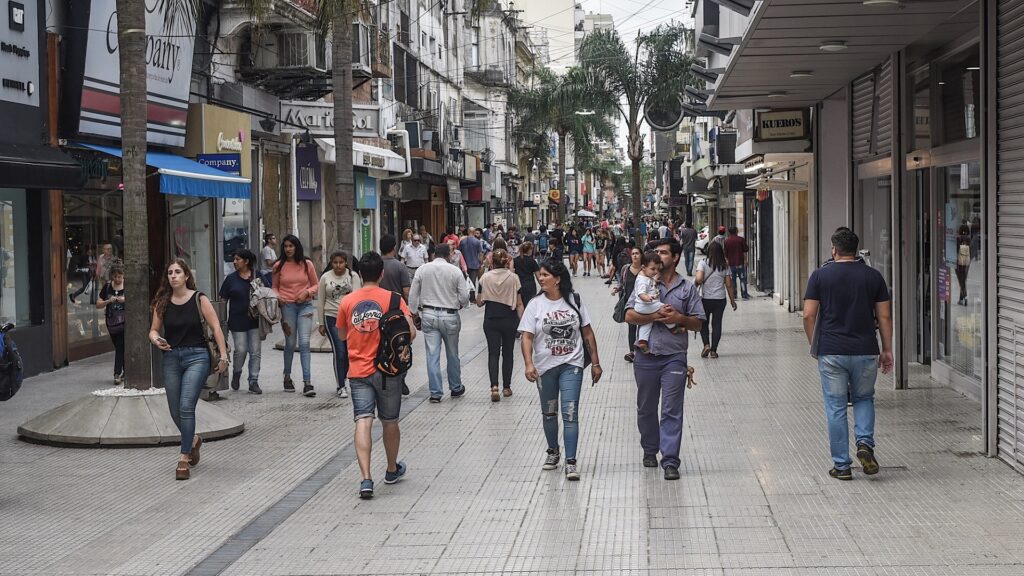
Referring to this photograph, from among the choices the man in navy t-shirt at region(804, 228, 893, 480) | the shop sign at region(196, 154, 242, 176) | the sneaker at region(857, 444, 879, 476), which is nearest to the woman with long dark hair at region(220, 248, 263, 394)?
the shop sign at region(196, 154, 242, 176)

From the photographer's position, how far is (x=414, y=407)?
41.2 ft

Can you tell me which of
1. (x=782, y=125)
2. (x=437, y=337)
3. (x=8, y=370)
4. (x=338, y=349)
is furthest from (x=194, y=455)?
(x=782, y=125)

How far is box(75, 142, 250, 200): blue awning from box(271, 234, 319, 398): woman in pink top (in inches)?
132

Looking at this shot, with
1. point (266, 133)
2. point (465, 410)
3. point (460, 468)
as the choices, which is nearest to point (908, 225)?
point (465, 410)

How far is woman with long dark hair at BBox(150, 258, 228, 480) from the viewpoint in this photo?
9.00 metres

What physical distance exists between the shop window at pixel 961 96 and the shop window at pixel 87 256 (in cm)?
1035

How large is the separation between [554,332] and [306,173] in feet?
65.6

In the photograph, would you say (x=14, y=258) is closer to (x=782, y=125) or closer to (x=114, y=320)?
(x=114, y=320)

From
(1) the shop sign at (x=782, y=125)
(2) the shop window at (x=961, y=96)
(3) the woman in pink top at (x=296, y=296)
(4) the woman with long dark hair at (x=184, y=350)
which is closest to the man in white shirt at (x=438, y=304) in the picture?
(3) the woman in pink top at (x=296, y=296)

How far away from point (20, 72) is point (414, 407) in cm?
625

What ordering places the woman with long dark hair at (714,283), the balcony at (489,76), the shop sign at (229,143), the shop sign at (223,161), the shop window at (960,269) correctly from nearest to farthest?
1. the shop window at (960,269)
2. the woman with long dark hair at (714,283)
3. the shop sign at (223,161)
4. the shop sign at (229,143)
5. the balcony at (489,76)

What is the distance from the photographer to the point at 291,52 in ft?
74.1

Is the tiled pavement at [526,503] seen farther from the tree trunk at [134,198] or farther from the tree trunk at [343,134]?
the tree trunk at [343,134]

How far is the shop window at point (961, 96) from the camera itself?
11203 mm
